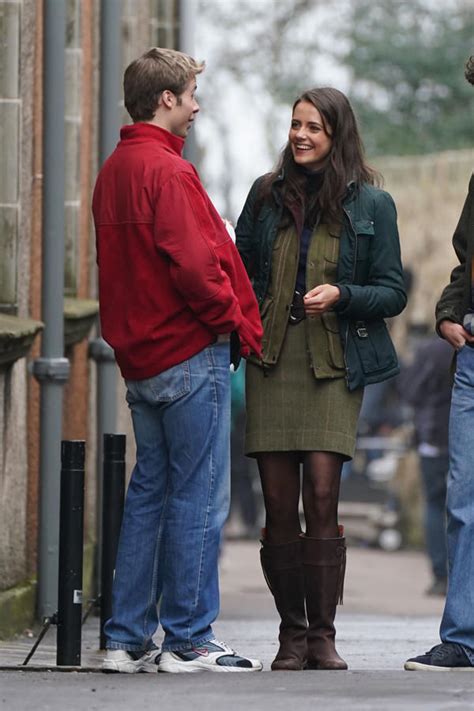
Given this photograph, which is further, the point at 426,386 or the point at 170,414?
the point at 426,386

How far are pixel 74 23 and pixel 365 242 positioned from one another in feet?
14.4

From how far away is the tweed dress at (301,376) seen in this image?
276 inches

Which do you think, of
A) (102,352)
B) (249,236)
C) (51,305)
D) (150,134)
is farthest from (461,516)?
(102,352)

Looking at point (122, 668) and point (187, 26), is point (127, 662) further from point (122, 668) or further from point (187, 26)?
point (187, 26)

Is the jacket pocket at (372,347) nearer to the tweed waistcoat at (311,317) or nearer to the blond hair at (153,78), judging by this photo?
the tweed waistcoat at (311,317)

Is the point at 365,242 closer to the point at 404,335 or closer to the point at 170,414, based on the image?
the point at 170,414

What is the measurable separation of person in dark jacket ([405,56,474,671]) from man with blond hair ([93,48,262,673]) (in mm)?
656

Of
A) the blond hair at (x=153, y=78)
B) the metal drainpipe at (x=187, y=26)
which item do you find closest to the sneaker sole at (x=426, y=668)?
the blond hair at (x=153, y=78)

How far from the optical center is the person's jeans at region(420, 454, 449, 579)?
593 inches

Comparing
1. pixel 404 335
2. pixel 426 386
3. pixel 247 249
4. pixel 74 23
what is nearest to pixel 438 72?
pixel 404 335

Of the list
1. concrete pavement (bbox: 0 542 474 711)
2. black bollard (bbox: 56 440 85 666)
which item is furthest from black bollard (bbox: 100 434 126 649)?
black bollard (bbox: 56 440 85 666)

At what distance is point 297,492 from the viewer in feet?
23.3

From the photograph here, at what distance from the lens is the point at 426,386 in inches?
599

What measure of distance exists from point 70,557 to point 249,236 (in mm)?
1264
